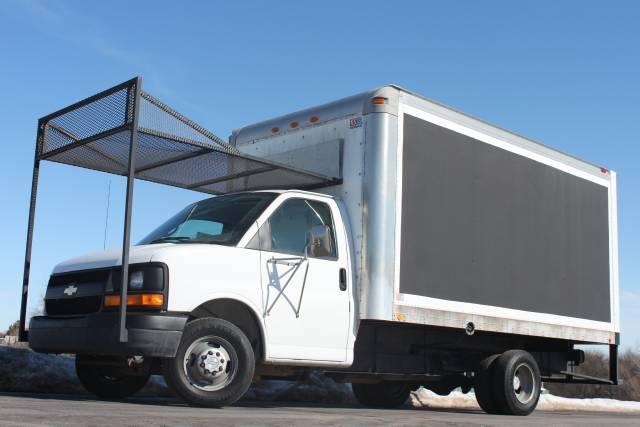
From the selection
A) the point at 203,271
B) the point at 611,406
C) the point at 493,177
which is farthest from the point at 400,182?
the point at 611,406

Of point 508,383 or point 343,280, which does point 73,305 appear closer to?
point 343,280

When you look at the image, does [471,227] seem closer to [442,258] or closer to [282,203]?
[442,258]

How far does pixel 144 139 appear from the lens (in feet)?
27.1

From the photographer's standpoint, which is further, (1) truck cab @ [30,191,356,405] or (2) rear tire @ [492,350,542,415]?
(2) rear tire @ [492,350,542,415]

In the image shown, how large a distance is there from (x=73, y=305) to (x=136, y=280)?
36.3 inches

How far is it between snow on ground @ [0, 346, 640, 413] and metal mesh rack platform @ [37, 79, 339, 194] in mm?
2367

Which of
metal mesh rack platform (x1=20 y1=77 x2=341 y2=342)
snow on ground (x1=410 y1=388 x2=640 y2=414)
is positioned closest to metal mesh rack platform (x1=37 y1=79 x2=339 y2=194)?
metal mesh rack platform (x1=20 y1=77 x2=341 y2=342)

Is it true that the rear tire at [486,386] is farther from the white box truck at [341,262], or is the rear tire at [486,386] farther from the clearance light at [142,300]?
the clearance light at [142,300]

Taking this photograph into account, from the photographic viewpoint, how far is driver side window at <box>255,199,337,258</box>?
8.39 metres

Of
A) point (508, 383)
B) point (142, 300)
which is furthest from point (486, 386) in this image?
point (142, 300)

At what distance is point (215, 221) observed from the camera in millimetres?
8578

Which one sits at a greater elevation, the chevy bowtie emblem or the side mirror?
the side mirror

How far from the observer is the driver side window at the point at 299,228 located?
8.39m

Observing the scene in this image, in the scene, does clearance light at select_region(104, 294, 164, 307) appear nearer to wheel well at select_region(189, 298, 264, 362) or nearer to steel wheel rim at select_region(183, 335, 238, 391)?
steel wheel rim at select_region(183, 335, 238, 391)
